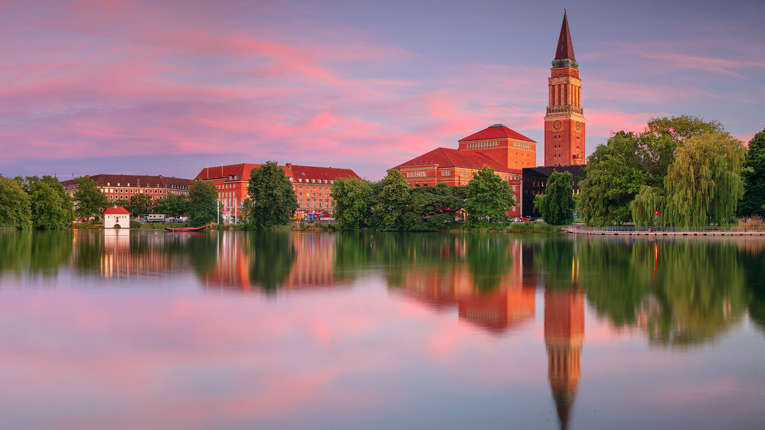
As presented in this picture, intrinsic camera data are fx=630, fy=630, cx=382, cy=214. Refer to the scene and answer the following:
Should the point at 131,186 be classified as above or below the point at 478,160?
below

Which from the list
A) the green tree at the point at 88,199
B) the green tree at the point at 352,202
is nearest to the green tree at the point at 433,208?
the green tree at the point at 352,202

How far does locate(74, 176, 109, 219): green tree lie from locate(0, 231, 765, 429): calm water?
10392 cm

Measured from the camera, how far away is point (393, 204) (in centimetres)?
8219

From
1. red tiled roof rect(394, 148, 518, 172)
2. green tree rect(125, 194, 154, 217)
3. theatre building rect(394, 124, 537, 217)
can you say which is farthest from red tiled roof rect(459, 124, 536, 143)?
green tree rect(125, 194, 154, 217)

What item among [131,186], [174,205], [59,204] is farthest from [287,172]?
[59,204]

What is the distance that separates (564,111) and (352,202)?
82530 mm

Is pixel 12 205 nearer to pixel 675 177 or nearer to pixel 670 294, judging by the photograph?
pixel 675 177

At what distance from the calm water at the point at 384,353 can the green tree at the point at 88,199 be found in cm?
10392

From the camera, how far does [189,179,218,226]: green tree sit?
109m

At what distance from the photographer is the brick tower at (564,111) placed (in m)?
148

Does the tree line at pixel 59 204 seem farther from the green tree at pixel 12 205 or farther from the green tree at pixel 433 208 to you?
the green tree at pixel 433 208

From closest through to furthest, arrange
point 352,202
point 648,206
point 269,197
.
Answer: point 648,206
point 352,202
point 269,197

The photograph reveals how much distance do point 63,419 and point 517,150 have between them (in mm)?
147570

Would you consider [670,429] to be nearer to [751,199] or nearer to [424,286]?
[424,286]
